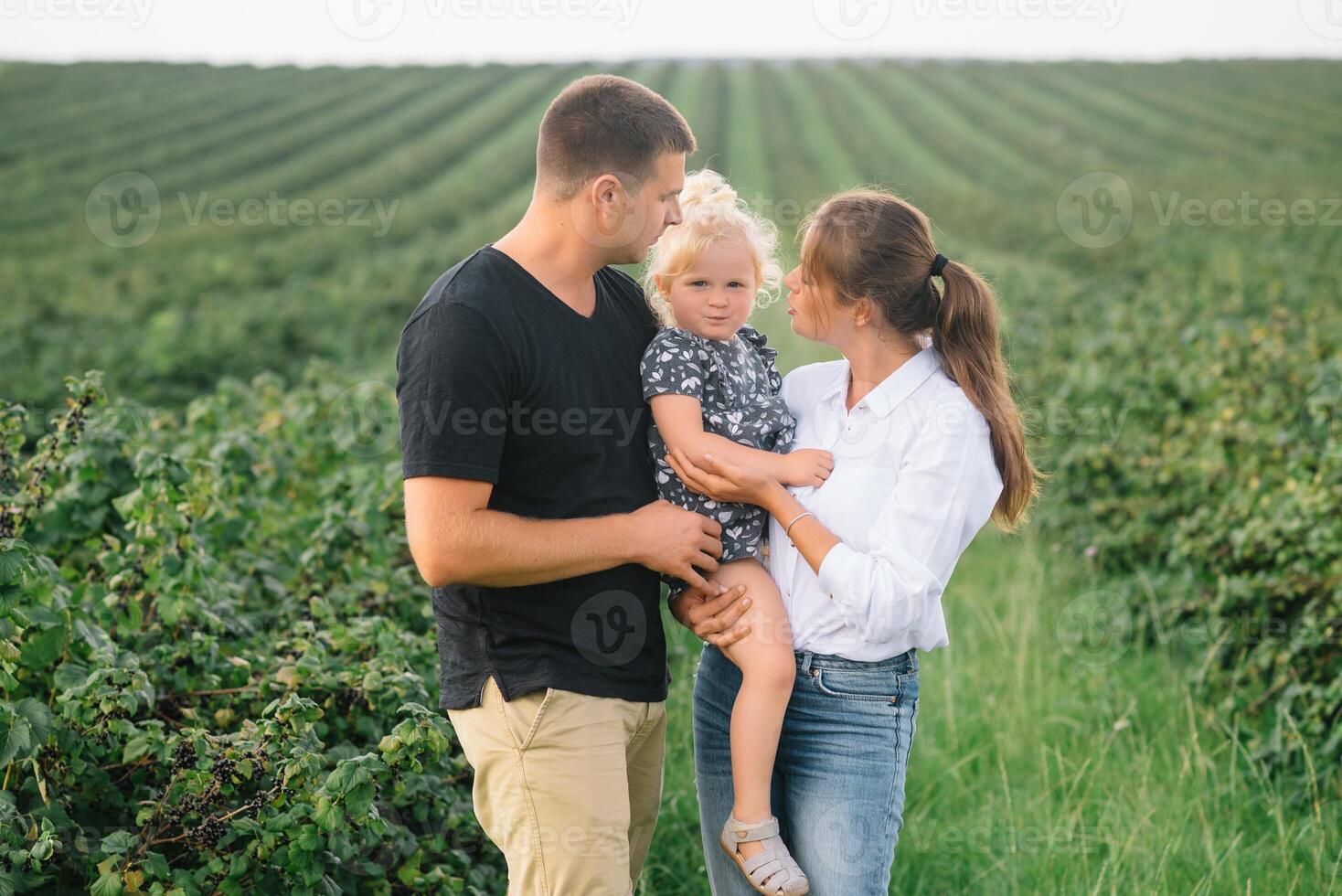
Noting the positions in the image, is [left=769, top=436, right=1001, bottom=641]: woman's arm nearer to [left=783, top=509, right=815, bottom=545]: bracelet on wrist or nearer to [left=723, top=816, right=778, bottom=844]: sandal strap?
[left=783, top=509, right=815, bottom=545]: bracelet on wrist

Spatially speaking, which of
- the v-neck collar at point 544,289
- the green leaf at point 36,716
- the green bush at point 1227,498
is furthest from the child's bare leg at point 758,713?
the green bush at point 1227,498

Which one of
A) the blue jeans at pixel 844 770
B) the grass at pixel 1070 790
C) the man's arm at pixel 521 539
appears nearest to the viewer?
the man's arm at pixel 521 539

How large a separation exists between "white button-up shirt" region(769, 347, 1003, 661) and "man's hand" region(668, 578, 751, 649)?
0.11 m

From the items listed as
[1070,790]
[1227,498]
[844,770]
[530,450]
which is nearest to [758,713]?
[844,770]

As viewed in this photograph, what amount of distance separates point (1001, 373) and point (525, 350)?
103 centimetres

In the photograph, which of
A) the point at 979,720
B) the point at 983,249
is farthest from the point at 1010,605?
the point at 983,249

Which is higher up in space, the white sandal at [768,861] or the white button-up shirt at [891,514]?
the white button-up shirt at [891,514]

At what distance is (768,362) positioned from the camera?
2850mm

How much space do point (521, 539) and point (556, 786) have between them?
501 mm

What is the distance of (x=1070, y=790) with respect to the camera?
385cm

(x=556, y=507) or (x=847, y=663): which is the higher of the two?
(x=556, y=507)

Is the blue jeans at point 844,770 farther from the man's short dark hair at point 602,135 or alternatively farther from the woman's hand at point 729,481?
the man's short dark hair at point 602,135

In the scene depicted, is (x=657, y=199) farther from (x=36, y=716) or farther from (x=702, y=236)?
(x=36, y=716)

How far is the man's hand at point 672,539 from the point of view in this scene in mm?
2371
